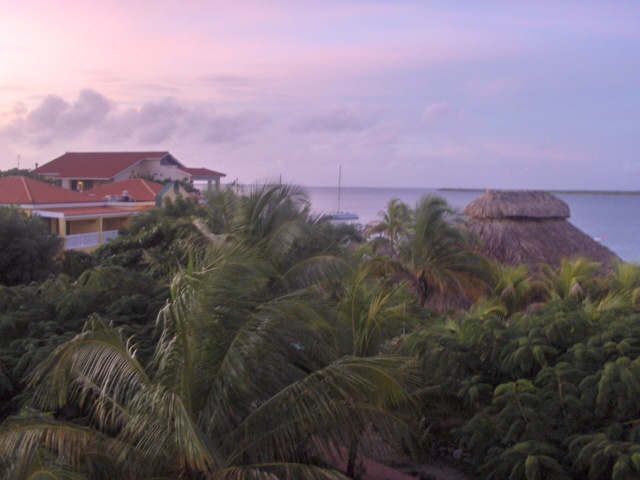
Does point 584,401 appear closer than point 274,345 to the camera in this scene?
No

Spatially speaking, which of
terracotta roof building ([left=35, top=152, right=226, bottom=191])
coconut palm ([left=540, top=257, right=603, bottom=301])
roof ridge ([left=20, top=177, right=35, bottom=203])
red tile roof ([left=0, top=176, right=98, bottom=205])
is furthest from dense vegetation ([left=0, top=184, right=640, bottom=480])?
terracotta roof building ([left=35, top=152, right=226, bottom=191])

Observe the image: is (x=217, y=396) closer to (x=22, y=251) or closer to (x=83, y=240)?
(x=22, y=251)

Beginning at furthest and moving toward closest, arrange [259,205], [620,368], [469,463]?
[259,205] < [469,463] < [620,368]

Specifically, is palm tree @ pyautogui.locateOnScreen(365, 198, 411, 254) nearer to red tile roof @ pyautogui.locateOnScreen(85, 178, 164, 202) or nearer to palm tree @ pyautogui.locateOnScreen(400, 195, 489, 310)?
palm tree @ pyautogui.locateOnScreen(400, 195, 489, 310)

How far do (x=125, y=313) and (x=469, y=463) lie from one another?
5236 millimetres

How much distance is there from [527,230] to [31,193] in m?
23.1

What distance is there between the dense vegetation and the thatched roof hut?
7.33 meters

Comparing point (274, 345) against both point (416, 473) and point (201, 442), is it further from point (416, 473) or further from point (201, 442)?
point (416, 473)

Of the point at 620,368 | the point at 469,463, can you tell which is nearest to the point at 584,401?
the point at 620,368

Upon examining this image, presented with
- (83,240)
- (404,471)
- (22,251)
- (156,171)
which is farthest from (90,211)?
(404,471)

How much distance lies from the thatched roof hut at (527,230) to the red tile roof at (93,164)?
36.9 metres

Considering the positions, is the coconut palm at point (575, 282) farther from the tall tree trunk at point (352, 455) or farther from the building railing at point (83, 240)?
the building railing at point (83, 240)

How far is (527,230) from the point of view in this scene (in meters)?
20.0

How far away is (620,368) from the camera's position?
7422 mm
